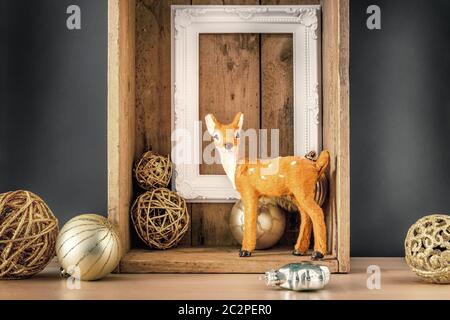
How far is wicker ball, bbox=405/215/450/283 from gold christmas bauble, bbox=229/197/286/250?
0.35 metres

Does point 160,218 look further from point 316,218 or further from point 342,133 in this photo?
point 342,133

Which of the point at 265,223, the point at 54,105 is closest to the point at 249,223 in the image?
the point at 265,223

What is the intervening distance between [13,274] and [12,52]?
2.04 ft

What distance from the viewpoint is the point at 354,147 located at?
168 centimetres

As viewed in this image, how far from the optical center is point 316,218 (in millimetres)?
1457

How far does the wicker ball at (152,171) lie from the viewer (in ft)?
5.19

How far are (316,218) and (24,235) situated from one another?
590mm

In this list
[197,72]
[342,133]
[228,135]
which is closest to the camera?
[342,133]

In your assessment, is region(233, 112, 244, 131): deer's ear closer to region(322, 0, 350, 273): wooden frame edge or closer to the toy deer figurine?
the toy deer figurine

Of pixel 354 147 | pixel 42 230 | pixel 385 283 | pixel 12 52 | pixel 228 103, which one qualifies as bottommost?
pixel 385 283

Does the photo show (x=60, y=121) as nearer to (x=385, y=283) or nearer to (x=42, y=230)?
(x=42, y=230)

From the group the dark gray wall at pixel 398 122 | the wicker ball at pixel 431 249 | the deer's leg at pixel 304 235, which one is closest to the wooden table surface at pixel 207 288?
the wicker ball at pixel 431 249

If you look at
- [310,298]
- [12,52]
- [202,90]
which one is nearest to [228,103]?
[202,90]
